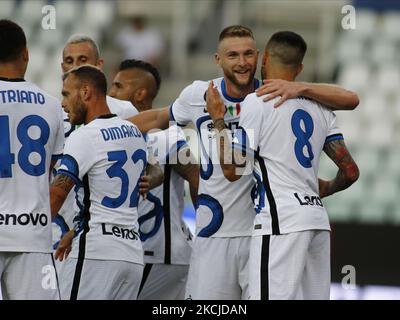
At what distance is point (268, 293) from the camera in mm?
6723

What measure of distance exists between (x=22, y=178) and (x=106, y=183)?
2.01 feet

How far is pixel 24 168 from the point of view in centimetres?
659

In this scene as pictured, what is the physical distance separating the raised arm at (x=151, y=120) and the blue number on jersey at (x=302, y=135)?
133 cm

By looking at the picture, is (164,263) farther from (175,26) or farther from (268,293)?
(175,26)

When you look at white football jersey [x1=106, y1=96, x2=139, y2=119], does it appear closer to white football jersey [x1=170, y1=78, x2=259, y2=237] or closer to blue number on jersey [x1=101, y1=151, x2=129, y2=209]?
white football jersey [x1=170, y1=78, x2=259, y2=237]

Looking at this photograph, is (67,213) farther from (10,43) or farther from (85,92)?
(10,43)

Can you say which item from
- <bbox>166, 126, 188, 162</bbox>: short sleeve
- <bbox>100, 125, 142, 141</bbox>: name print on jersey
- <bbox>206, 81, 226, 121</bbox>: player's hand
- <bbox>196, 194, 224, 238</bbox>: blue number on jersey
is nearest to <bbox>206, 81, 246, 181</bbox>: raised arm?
<bbox>206, 81, 226, 121</bbox>: player's hand

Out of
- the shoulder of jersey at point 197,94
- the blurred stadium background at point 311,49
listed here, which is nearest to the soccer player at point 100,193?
the shoulder of jersey at point 197,94

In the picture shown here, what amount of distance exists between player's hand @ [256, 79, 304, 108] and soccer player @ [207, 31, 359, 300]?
0.04 m

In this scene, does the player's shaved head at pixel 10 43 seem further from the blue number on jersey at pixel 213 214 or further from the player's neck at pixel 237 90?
the blue number on jersey at pixel 213 214

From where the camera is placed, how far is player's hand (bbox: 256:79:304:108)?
6816 mm

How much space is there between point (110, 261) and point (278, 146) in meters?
1.32

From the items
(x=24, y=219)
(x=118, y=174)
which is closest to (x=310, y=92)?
(x=118, y=174)

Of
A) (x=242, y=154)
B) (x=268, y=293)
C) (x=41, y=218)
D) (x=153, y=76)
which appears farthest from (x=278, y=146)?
(x=153, y=76)
